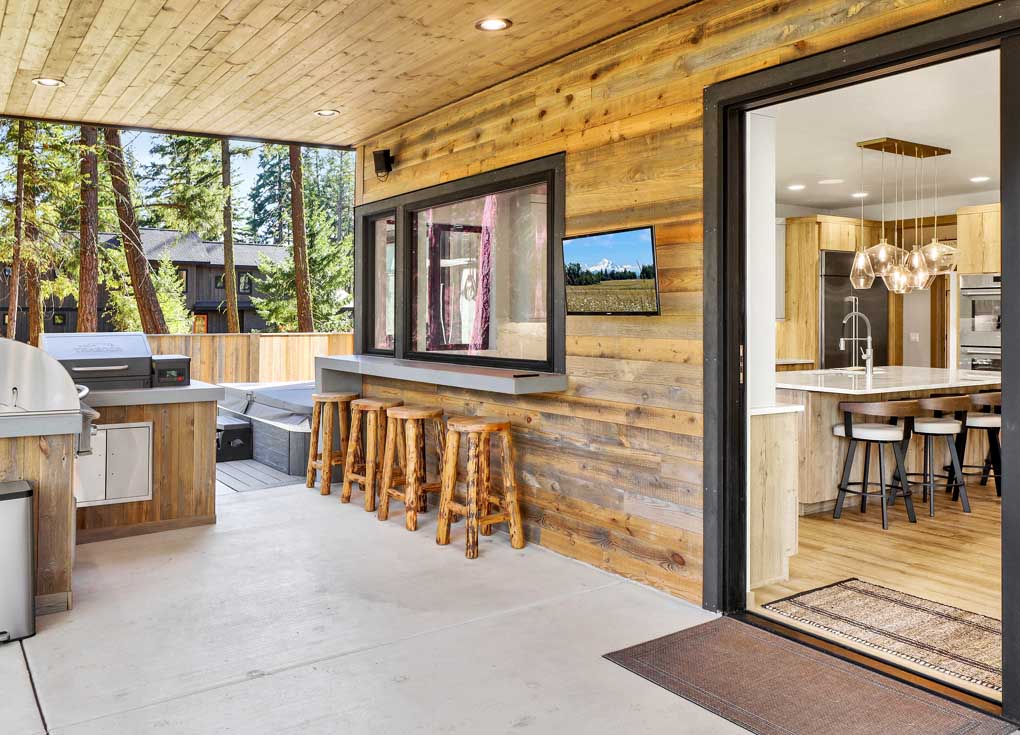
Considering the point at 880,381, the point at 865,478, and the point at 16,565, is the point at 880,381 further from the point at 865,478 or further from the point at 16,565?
the point at 16,565

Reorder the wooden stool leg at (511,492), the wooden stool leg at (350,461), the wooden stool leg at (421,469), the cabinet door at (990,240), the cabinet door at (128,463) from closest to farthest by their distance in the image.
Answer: the wooden stool leg at (511,492)
the cabinet door at (128,463)
the wooden stool leg at (421,469)
the wooden stool leg at (350,461)
the cabinet door at (990,240)

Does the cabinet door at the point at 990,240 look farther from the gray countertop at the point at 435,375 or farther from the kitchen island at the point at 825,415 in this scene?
the gray countertop at the point at 435,375

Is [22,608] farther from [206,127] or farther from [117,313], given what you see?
[117,313]

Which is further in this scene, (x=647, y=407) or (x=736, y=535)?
(x=647, y=407)

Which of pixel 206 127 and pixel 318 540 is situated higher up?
pixel 206 127

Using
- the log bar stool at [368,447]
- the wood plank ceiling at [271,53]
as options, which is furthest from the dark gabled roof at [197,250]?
the log bar stool at [368,447]

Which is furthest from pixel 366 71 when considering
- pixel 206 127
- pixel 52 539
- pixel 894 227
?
pixel 894 227

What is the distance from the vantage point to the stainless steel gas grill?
4.37 m

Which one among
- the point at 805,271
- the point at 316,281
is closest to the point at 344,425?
the point at 805,271

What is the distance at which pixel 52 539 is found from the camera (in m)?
3.44

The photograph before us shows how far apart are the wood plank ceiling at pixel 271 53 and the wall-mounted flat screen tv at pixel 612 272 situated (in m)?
0.97

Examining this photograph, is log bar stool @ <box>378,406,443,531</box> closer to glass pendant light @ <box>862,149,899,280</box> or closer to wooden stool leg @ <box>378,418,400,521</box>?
wooden stool leg @ <box>378,418,400,521</box>

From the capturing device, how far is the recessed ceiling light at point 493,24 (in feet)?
12.1

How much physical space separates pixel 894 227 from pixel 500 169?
6708mm
